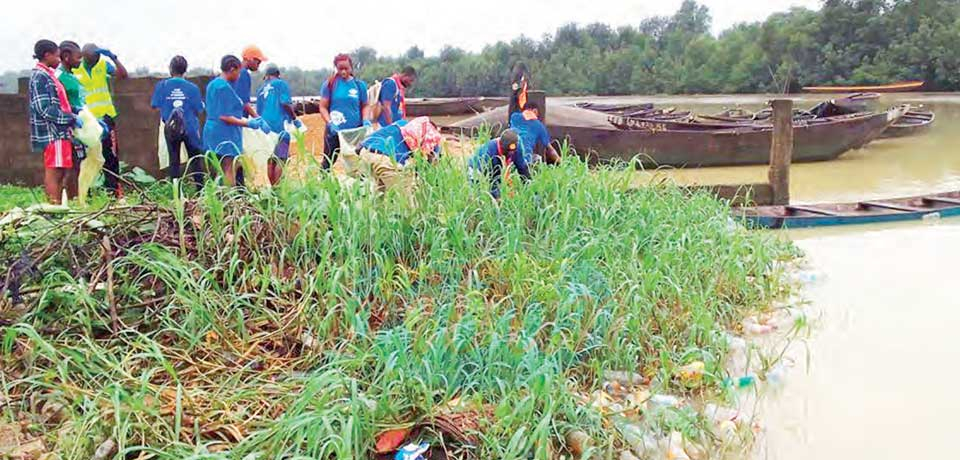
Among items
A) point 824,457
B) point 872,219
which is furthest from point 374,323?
point 872,219

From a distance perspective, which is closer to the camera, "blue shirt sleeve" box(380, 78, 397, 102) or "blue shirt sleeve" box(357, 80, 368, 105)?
"blue shirt sleeve" box(357, 80, 368, 105)

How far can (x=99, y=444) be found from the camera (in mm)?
2379

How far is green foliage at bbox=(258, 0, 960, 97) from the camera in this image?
34.0 metres

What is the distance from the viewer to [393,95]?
19.7 ft

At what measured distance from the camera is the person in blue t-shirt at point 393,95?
5.98 metres

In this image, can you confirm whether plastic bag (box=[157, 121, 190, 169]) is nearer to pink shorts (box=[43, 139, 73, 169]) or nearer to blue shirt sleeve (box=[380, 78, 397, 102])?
pink shorts (box=[43, 139, 73, 169])

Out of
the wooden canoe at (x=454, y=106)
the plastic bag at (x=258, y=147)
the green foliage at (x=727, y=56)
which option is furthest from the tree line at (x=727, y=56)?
the plastic bag at (x=258, y=147)

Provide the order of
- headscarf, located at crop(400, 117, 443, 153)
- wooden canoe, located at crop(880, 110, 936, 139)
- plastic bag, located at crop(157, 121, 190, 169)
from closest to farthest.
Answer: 1. headscarf, located at crop(400, 117, 443, 153)
2. plastic bag, located at crop(157, 121, 190, 169)
3. wooden canoe, located at crop(880, 110, 936, 139)

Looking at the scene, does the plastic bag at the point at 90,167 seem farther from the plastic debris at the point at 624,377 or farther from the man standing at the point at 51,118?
the plastic debris at the point at 624,377

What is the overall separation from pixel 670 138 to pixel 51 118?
8.64 metres

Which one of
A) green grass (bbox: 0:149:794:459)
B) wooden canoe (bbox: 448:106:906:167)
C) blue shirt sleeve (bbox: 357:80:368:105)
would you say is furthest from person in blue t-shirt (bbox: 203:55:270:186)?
wooden canoe (bbox: 448:106:906:167)

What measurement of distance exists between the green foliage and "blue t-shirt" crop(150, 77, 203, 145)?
89.8ft

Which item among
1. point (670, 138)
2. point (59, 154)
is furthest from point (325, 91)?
point (670, 138)

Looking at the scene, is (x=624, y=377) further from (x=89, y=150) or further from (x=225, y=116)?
(x=89, y=150)
